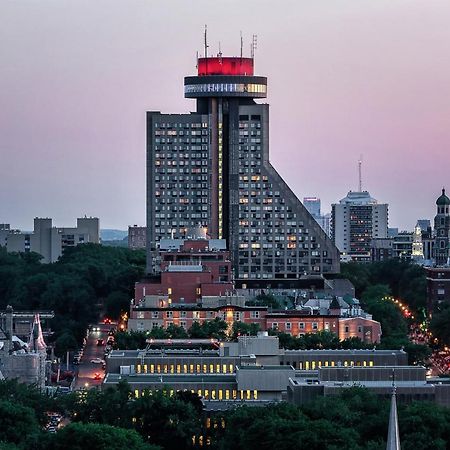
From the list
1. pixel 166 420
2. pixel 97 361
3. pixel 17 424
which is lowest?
pixel 17 424

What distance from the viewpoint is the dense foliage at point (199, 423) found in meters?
112

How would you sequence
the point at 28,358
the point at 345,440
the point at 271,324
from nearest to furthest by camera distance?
the point at 345,440 → the point at 28,358 → the point at 271,324

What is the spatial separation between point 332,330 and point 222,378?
39024 mm

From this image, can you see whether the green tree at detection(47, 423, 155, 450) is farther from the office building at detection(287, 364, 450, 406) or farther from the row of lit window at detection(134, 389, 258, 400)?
the row of lit window at detection(134, 389, 258, 400)

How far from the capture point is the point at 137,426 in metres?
125

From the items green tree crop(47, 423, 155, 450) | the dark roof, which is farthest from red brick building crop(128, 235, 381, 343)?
green tree crop(47, 423, 155, 450)

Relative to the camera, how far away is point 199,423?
124312 millimetres

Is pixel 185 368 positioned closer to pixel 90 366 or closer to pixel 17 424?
pixel 90 366

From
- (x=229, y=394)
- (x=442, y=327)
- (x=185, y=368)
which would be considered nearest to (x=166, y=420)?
(x=229, y=394)

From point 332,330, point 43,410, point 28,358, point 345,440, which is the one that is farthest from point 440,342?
point 345,440

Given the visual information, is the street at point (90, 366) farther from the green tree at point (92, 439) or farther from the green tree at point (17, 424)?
the green tree at point (92, 439)

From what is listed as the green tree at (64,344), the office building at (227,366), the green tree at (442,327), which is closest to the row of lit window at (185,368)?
the office building at (227,366)

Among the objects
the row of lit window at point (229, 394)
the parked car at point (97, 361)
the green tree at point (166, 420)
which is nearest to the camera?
the green tree at point (166, 420)

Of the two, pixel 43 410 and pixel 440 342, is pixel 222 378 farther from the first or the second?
pixel 440 342
